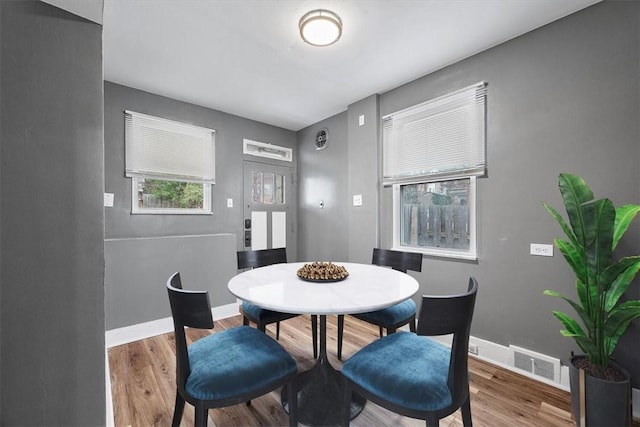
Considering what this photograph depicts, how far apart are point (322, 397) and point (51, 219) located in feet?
5.85

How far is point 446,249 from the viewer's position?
104 inches

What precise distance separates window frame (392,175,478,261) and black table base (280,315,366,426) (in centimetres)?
150

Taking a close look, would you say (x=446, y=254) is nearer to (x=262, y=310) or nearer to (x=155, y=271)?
(x=262, y=310)

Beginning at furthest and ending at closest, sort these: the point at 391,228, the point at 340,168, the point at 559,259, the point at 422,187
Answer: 1. the point at 340,168
2. the point at 391,228
3. the point at 422,187
4. the point at 559,259

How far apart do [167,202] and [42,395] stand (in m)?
2.57

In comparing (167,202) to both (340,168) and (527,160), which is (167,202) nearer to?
(340,168)

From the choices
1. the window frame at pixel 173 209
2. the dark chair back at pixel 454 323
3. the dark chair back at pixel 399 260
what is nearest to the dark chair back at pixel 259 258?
the dark chair back at pixel 399 260

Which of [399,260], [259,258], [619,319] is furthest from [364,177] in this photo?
[619,319]

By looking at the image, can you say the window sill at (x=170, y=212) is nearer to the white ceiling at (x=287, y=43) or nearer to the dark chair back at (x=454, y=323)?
the white ceiling at (x=287, y=43)

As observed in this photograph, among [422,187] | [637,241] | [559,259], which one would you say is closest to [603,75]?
[637,241]

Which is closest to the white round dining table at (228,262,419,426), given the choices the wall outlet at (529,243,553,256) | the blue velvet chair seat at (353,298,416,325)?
the blue velvet chair seat at (353,298,416,325)

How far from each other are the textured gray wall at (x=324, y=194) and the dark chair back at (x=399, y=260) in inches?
43.6

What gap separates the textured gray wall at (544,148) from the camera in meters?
1.70

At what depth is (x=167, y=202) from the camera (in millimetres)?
3219
